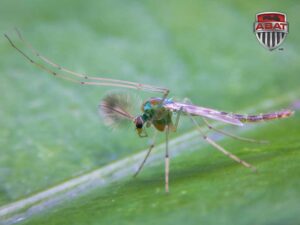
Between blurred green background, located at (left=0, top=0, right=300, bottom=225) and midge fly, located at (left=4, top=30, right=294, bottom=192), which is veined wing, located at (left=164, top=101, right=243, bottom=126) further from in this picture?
blurred green background, located at (left=0, top=0, right=300, bottom=225)

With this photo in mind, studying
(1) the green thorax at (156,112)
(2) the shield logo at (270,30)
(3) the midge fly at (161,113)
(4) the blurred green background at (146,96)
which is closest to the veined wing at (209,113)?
(3) the midge fly at (161,113)

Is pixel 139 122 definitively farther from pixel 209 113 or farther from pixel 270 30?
pixel 270 30

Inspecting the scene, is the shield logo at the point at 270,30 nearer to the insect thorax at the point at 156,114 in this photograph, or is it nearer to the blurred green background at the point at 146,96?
the blurred green background at the point at 146,96

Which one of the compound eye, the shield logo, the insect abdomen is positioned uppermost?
the shield logo

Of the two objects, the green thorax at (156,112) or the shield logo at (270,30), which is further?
the shield logo at (270,30)

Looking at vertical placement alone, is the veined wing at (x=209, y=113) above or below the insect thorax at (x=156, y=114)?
below

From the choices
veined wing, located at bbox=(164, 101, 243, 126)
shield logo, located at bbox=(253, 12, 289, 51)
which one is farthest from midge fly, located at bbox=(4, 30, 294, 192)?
shield logo, located at bbox=(253, 12, 289, 51)

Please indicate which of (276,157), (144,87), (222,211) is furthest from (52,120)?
(222,211)
